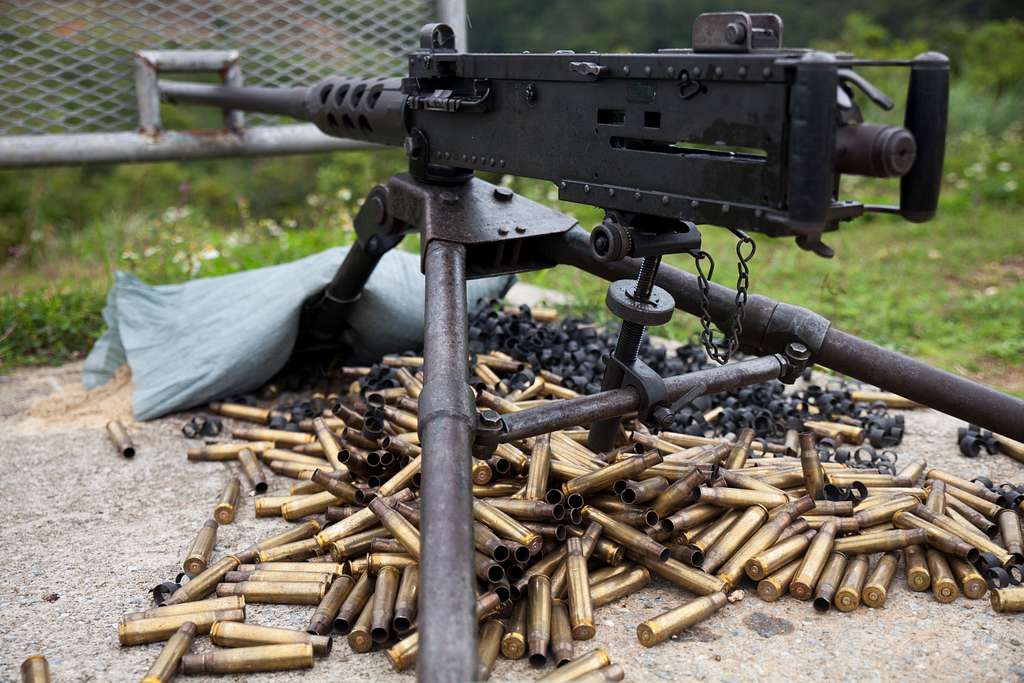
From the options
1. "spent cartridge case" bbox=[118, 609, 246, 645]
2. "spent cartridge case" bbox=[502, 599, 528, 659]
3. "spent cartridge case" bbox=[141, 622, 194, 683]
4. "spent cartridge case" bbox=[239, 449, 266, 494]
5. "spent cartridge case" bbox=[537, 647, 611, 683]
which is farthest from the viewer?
"spent cartridge case" bbox=[239, 449, 266, 494]

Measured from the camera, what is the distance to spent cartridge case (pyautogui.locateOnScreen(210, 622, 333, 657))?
2.59m

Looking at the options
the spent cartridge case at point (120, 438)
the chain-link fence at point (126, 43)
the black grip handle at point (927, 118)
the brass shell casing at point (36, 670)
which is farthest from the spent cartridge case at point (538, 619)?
the chain-link fence at point (126, 43)

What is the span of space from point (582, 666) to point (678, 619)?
1.24 ft

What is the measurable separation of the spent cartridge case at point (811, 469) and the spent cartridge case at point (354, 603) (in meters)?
1.54

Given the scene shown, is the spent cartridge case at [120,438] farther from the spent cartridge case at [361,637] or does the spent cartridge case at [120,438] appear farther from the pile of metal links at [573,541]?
the spent cartridge case at [361,637]

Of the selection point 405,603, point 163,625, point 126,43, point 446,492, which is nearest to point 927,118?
point 446,492

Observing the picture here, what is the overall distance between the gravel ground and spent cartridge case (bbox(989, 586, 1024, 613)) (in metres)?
0.03

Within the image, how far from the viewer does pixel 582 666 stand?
2.38 metres

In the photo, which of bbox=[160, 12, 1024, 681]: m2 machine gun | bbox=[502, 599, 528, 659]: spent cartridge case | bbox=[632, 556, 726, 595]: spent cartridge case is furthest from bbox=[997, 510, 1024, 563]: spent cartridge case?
bbox=[502, 599, 528, 659]: spent cartridge case

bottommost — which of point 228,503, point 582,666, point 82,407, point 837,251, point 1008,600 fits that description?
point 837,251

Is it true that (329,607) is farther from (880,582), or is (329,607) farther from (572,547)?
(880,582)

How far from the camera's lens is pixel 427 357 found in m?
2.64

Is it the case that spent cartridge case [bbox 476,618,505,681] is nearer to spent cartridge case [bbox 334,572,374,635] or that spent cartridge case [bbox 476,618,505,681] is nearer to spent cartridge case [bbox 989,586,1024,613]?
spent cartridge case [bbox 334,572,374,635]

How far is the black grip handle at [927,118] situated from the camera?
2.01 m
